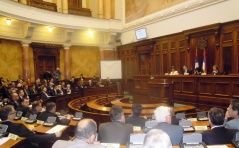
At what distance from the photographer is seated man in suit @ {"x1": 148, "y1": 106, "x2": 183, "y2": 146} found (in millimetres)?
2810

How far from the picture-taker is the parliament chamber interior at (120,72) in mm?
3064

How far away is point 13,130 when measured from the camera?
3289 millimetres

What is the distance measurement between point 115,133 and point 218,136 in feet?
4.31

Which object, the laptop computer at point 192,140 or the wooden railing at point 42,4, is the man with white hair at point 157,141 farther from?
the wooden railing at point 42,4

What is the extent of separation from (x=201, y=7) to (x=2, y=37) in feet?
30.8

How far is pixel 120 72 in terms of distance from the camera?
15508mm

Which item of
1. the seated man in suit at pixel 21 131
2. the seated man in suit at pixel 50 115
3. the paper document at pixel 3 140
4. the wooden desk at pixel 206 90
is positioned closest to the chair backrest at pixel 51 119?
the seated man in suit at pixel 50 115

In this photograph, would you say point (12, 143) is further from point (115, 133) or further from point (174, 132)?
point (174, 132)

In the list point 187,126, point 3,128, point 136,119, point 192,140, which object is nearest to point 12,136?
point 3,128

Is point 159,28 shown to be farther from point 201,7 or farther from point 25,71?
point 25,71

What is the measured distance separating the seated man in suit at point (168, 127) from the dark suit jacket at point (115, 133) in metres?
0.43

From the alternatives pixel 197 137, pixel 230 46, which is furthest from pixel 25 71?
pixel 197 137

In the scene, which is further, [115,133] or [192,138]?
[115,133]

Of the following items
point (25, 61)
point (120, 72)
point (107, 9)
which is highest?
point (107, 9)
